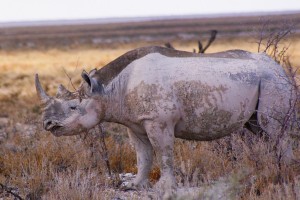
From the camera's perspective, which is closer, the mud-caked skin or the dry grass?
the dry grass

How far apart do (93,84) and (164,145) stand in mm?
894

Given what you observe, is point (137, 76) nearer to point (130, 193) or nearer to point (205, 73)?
point (205, 73)

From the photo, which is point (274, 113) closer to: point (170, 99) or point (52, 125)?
point (170, 99)

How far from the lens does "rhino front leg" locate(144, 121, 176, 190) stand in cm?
683

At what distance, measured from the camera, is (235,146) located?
811 centimetres

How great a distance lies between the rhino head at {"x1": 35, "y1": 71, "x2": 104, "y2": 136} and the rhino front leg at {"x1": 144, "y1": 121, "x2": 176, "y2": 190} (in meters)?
0.55

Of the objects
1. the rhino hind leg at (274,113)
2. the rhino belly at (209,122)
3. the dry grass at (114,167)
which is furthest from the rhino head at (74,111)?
the rhino hind leg at (274,113)

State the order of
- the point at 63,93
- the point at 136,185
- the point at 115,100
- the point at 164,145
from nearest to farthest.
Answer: the point at 164,145
the point at 115,100
the point at 63,93
the point at 136,185

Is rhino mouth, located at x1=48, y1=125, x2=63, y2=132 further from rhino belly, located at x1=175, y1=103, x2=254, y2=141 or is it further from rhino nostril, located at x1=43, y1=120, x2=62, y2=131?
rhino belly, located at x1=175, y1=103, x2=254, y2=141

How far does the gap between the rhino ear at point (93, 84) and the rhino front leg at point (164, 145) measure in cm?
57

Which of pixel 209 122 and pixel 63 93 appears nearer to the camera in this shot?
pixel 209 122


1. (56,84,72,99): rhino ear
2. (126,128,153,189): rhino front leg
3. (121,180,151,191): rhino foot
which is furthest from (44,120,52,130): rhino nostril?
(121,180,151,191): rhino foot

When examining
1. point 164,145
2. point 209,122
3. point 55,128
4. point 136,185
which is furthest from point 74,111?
point 209,122

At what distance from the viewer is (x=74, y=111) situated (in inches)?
275
